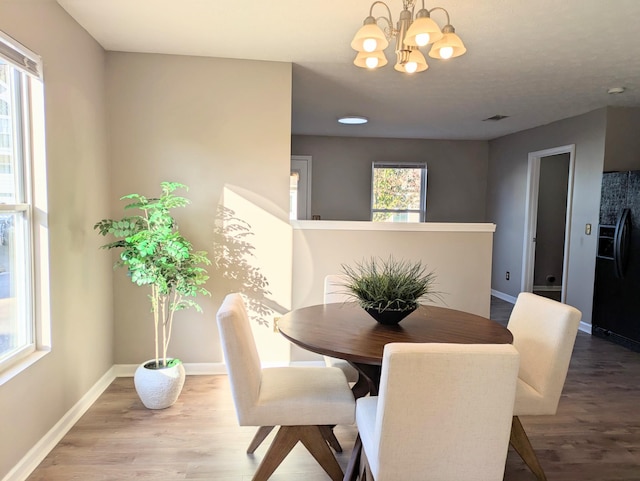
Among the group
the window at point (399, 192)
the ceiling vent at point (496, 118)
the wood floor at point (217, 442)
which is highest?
the ceiling vent at point (496, 118)

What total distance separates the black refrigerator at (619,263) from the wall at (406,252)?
147 cm

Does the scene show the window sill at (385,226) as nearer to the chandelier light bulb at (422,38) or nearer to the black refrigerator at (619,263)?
the black refrigerator at (619,263)

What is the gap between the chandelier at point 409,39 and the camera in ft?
5.57

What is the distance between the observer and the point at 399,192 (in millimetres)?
6500

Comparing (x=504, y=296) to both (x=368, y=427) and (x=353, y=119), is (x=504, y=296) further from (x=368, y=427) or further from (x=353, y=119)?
(x=368, y=427)

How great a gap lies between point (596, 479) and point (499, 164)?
5.04 meters

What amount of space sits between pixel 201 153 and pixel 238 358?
74.6 inches

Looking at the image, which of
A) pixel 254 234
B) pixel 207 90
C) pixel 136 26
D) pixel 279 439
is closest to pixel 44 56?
pixel 136 26

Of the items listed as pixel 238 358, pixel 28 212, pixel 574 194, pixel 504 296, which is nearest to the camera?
pixel 238 358

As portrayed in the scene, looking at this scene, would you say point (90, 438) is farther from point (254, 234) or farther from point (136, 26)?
point (136, 26)

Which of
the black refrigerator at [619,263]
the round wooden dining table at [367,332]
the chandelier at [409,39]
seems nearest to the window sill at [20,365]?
the round wooden dining table at [367,332]

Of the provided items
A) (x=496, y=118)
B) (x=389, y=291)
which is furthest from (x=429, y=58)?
(x=496, y=118)

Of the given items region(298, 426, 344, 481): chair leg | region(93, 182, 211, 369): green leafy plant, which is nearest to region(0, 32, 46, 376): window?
region(93, 182, 211, 369): green leafy plant

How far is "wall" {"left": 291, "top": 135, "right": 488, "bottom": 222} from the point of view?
638 centimetres
